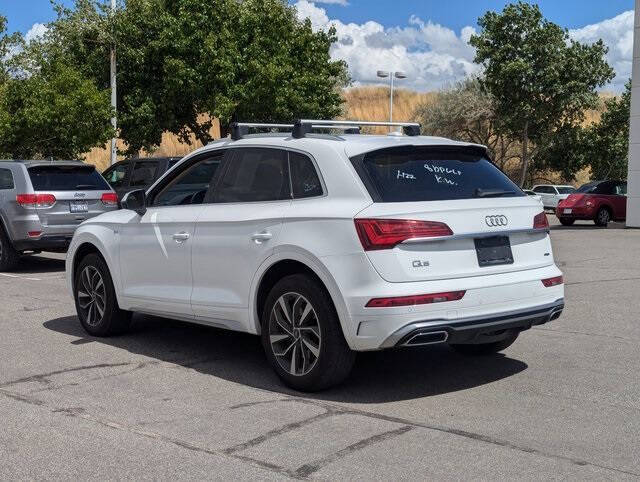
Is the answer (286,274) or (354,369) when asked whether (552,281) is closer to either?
(354,369)

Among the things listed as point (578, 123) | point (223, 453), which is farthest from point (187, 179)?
point (578, 123)

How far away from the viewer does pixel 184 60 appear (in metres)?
32.6

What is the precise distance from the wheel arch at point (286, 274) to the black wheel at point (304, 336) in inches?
3.6

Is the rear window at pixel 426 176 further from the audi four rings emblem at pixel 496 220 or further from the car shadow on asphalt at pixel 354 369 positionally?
the car shadow on asphalt at pixel 354 369

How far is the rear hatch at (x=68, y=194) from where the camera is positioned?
549 inches

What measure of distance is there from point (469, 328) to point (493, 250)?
617 millimetres

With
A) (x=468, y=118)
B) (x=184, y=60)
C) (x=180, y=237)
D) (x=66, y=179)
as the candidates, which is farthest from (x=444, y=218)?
(x=468, y=118)

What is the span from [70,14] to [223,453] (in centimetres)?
3144

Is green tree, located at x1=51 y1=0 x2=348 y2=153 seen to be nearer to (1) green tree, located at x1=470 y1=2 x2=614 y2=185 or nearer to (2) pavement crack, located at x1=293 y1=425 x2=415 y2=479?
(1) green tree, located at x1=470 y1=2 x2=614 y2=185

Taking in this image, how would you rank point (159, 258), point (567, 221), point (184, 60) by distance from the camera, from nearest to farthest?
point (159, 258) < point (567, 221) < point (184, 60)

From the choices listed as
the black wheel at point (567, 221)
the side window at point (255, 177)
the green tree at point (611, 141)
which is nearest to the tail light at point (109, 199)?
the side window at point (255, 177)

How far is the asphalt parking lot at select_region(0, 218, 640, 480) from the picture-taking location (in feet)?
15.7

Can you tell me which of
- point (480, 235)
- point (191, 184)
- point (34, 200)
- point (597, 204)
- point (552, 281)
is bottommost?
point (597, 204)

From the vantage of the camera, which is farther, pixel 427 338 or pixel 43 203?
pixel 43 203
